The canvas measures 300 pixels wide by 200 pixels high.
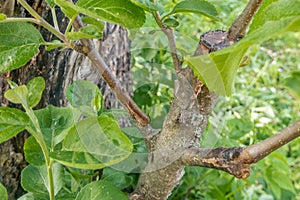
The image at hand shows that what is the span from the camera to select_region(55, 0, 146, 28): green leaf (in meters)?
0.40

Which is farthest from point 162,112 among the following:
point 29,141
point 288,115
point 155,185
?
point 288,115

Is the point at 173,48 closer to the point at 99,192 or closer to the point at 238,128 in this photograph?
the point at 99,192

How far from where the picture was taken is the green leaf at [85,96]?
0.54 meters

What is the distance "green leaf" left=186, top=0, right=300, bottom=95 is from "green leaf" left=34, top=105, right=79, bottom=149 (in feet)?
0.64

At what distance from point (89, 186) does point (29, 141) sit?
0.08 meters

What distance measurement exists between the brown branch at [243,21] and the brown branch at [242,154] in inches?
4.5

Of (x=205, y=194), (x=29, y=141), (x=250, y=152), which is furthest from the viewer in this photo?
(x=205, y=194)

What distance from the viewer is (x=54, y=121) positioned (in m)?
0.53

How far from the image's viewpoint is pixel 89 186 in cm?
51

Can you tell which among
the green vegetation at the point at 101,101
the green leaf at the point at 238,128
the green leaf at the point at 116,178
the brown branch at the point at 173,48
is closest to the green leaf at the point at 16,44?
the green vegetation at the point at 101,101

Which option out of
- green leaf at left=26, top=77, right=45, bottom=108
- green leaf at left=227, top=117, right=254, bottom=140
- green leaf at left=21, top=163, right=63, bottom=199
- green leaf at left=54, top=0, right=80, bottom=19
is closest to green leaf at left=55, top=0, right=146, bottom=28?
green leaf at left=54, top=0, right=80, bottom=19

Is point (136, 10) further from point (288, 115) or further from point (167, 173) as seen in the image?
point (288, 115)

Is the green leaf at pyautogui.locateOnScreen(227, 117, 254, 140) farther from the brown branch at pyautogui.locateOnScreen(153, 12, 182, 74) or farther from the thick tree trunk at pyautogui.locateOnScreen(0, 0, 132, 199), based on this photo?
the brown branch at pyautogui.locateOnScreen(153, 12, 182, 74)

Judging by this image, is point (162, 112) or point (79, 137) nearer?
point (79, 137)
